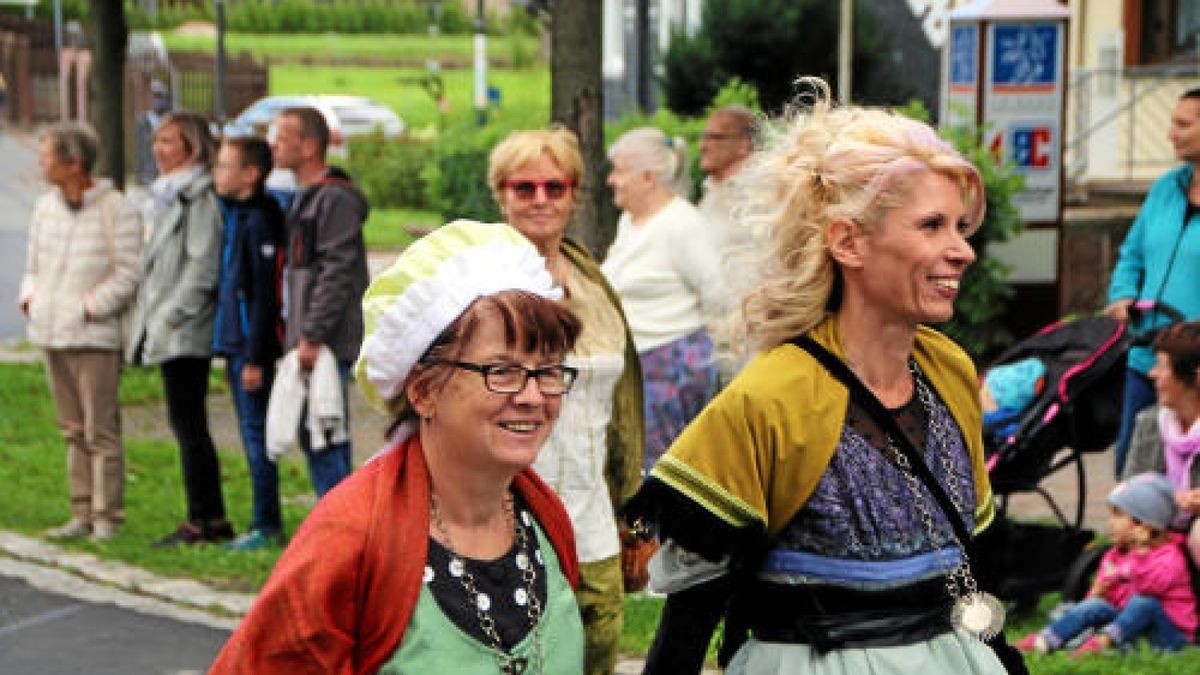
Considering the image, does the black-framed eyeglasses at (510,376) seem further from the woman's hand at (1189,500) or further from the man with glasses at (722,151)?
the man with glasses at (722,151)

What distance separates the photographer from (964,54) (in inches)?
614

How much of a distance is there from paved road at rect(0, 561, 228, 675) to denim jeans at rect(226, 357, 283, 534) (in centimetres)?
90

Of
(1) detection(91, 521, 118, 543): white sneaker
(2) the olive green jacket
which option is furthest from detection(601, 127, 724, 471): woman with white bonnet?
(2) the olive green jacket

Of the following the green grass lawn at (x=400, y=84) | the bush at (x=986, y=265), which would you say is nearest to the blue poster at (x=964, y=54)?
the bush at (x=986, y=265)

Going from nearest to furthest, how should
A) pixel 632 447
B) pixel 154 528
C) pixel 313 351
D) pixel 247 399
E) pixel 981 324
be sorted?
1. pixel 632 447
2. pixel 313 351
3. pixel 247 399
4. pixel 154 528
5. pixel 981 324

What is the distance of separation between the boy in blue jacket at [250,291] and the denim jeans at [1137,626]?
147 inches

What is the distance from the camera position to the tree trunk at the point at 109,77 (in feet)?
50.3

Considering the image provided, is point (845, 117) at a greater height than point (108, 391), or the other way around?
point (845, 117)

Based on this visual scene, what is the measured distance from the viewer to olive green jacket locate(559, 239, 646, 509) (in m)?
6.03

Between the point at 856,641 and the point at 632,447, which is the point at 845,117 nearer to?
the point at 856,641

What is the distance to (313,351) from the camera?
9086mm

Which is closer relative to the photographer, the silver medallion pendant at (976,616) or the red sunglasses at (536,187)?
the silver medallion pendant at (976,616)

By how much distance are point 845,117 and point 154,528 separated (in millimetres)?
7052

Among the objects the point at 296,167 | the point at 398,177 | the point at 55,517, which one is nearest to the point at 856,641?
the point at 296,167
